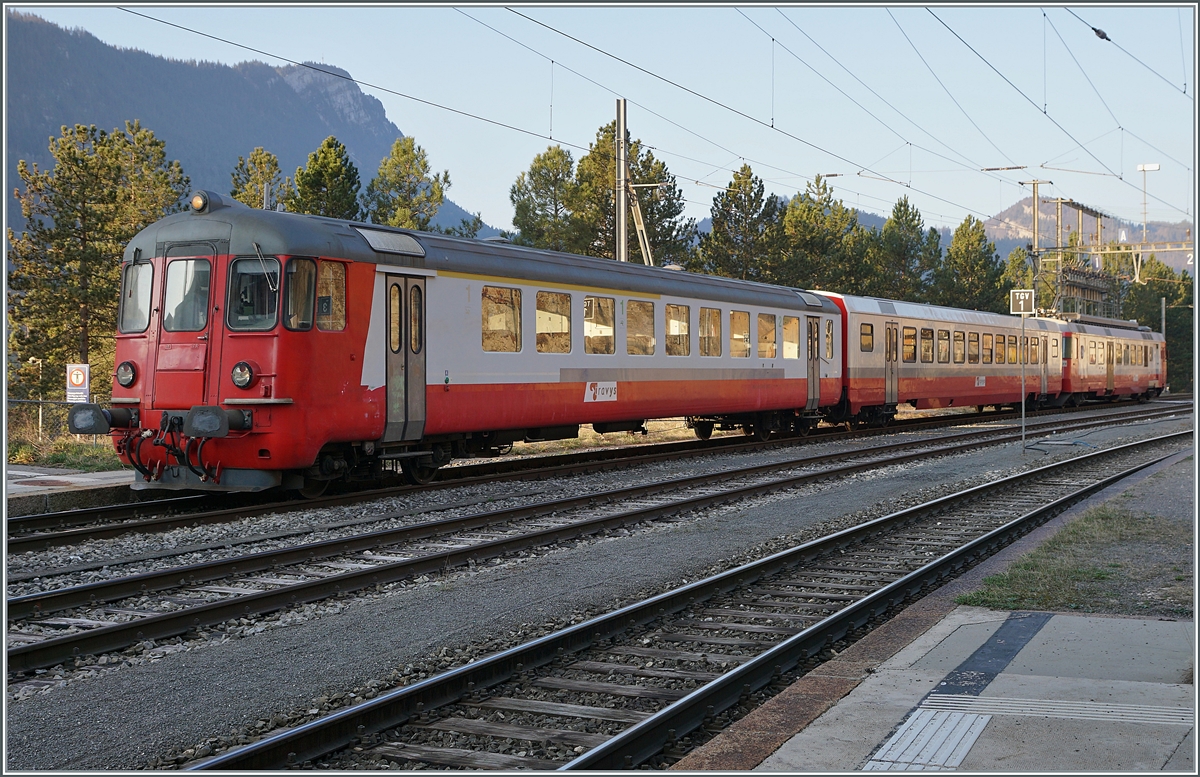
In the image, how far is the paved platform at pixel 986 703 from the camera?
14.3ft

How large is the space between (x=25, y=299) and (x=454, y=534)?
1407 inches

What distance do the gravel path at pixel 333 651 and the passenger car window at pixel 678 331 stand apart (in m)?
7.22

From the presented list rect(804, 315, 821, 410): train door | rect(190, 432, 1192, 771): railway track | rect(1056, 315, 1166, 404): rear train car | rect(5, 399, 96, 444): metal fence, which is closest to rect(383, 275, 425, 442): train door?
rect(5, 399, 96, 444): metal fence

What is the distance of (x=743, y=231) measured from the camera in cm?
4834

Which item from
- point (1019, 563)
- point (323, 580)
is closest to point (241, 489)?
point (323, 580)

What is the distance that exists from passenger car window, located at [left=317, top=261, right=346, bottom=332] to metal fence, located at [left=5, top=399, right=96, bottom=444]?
3.35 metres

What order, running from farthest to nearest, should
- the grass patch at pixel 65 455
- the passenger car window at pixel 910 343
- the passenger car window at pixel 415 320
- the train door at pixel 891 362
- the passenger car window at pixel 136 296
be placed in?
the passenger car window at pixel 910 343, the train door at pixel 891 362, the grass patch at pixel 65 455, the passenger car window at pixel 415 320, the passenger car window at pixel 136 296

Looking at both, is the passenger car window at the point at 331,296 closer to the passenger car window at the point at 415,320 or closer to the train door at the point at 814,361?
the passenger car window at the point at 415,320

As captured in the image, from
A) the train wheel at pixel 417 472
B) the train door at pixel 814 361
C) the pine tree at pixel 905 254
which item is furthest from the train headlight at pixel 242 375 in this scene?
the pine tree at pixel 905 254

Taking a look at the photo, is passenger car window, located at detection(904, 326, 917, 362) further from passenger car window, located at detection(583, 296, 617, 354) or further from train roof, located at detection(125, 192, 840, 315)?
passenger car window, located at detection(583, 296, 617, 354)

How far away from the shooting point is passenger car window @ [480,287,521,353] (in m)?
14.1

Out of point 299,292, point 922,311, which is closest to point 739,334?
point 922,311

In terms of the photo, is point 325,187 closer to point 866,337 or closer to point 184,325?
point 866,337

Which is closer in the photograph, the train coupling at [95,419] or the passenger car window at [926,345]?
the train coupling at [95,419]
